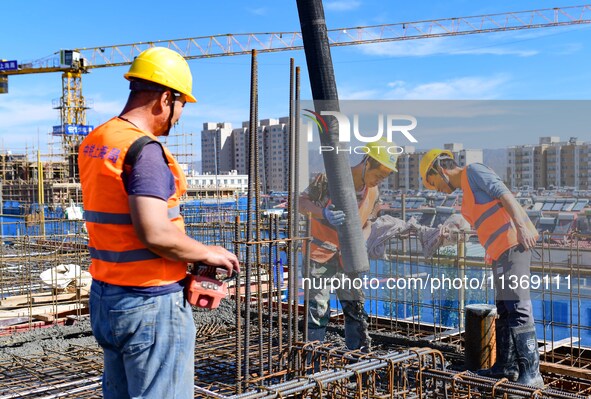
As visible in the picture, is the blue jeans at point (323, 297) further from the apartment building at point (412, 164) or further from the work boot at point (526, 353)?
the apartment building at point (412, 164)

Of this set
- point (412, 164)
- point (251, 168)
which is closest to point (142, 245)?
point (251, 168)

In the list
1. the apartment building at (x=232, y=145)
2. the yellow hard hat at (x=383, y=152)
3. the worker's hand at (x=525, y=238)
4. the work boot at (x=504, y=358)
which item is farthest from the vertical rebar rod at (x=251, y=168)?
the apartment building at (x=232, y=145)

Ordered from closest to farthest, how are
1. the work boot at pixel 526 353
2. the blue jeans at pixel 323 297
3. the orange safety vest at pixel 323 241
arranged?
the work boot at pixel 526 353
the blue jeans at pixel 323 297
the orange safety vest at pixel 323 241

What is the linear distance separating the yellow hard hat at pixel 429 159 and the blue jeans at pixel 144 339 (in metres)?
5.46

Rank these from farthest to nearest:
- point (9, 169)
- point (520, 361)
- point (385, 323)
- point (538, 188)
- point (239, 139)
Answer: point (239, 139) < point (9, 169) < point (538, 188) < point (385, 323) < point (520, 361)

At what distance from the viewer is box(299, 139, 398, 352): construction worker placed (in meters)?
6.09

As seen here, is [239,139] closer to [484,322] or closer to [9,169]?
[9,169]

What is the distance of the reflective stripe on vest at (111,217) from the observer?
1.82 meters

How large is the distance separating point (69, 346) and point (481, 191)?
173 inches

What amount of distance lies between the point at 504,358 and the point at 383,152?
2950 mm

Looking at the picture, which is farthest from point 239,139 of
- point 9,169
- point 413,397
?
point 413,397

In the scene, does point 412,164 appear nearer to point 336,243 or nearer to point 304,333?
point 336,243

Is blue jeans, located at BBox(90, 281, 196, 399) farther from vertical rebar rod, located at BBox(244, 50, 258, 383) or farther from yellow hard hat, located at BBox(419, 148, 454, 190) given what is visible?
yellow hard hat, located at BBox(419, 148, 454, 190)

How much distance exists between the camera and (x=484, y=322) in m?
5.23
